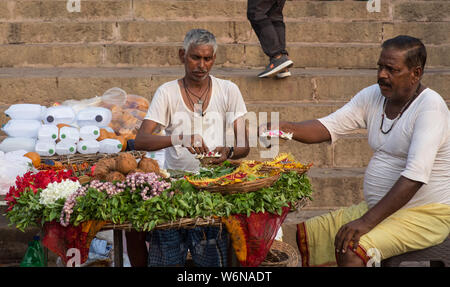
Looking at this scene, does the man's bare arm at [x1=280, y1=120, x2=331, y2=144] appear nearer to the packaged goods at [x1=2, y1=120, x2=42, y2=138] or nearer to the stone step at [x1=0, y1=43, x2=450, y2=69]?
the packaged goods at [x1=2, y1=120, x2=42, y2=138]

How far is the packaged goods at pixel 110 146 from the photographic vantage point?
4641mm

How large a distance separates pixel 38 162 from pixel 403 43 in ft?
8.70

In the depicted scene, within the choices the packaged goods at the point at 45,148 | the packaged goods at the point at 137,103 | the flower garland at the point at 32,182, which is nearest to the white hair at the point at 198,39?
the flower garland at the point at 32,182

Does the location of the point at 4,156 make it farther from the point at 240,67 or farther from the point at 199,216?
the point at 240,67

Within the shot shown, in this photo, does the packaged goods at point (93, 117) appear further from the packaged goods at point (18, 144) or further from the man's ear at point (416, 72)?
the man's ear at point (416, 72)

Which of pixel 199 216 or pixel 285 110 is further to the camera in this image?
pixel 285 110

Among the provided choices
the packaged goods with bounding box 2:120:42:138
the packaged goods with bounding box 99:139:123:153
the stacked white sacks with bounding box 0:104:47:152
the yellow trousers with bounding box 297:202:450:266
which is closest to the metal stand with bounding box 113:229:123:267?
the yellow trousers with bounding box 297:202:450:266

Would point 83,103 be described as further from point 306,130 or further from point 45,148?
point 306,130

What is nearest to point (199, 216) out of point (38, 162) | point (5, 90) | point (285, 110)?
point (38, 162)

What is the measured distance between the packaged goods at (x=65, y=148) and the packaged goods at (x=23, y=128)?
0.39 metres

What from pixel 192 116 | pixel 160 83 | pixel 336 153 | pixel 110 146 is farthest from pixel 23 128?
pixel 336 153

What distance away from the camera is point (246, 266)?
116 inches

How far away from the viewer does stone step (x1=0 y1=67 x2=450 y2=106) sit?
19.1 feet

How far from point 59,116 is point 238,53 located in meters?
2.34
